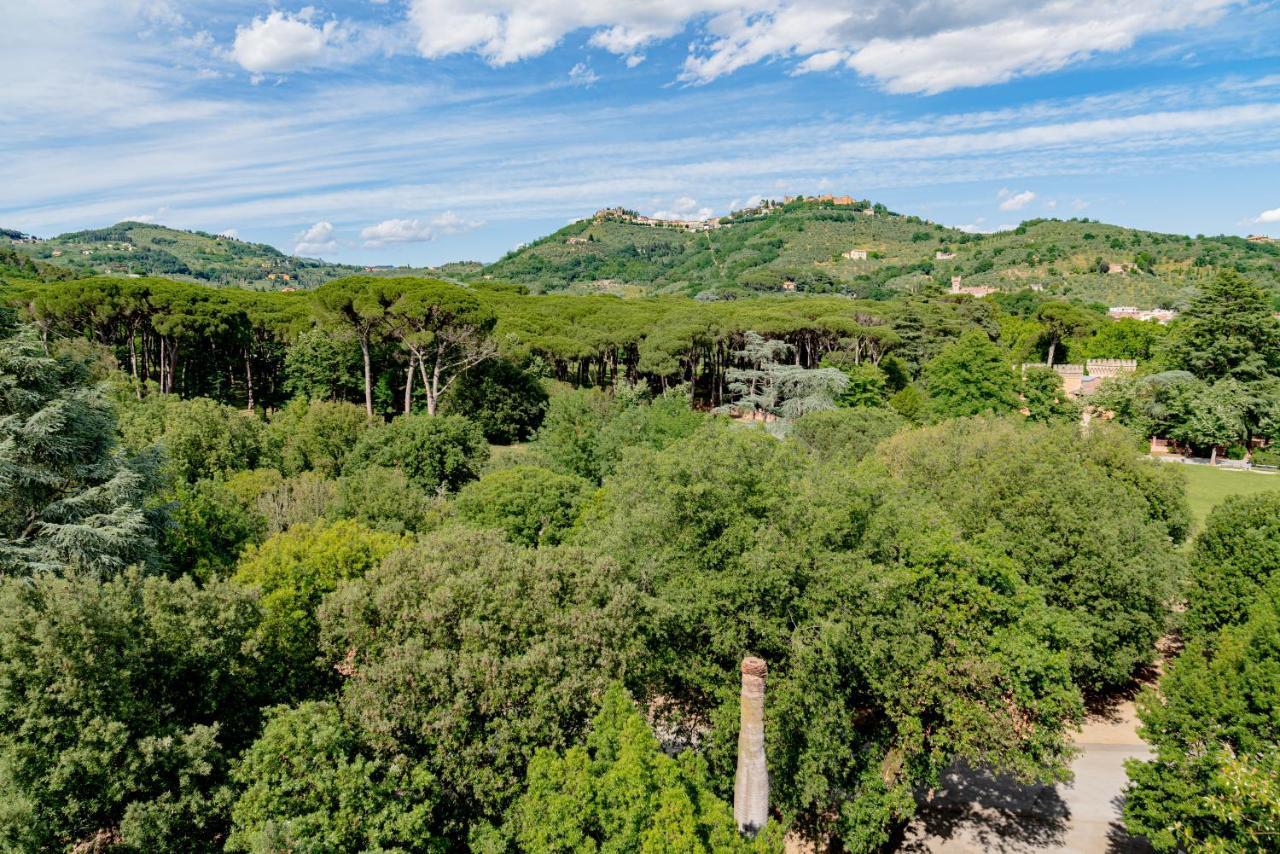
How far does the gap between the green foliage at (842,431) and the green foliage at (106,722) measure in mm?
21692

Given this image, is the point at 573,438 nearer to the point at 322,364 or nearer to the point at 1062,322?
the point at 322,364

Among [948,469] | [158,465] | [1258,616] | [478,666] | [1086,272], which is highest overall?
[1086,272]

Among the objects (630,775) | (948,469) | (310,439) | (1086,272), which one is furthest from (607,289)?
(630,775)

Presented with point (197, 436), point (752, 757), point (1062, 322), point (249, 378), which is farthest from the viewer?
point (1062, 322)

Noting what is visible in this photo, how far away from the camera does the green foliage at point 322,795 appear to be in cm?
798

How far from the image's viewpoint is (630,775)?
319 inches

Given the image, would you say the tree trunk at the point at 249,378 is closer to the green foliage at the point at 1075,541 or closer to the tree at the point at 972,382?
the green foliage at the point at 1075,541

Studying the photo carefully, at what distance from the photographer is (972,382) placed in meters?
38.4

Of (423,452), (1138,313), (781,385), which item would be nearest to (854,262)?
(1138,313)

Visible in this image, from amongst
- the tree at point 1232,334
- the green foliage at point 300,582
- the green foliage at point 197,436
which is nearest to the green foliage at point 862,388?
the tree at point 1232,334

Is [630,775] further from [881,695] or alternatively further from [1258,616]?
[1258,616]

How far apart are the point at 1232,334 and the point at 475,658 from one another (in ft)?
155

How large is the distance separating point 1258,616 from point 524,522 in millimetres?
16397

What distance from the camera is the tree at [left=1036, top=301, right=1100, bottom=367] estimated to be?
2520 inches
